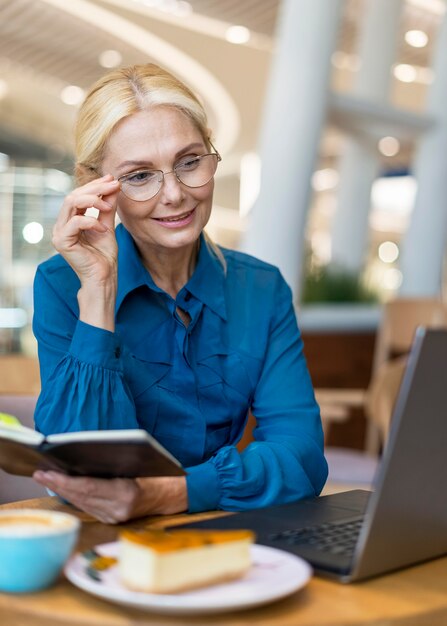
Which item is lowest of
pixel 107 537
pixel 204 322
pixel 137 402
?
pixel 107 537

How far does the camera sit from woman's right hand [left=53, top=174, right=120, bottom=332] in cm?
148

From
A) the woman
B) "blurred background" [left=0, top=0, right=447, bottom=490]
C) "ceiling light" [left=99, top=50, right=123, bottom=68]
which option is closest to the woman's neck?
the woman

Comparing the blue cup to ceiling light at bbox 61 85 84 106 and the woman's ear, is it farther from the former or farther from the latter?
ceiling light at bbox 61 85 84 106

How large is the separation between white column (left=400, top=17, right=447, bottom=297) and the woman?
15.1 feet

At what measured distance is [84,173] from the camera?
1.71 meters

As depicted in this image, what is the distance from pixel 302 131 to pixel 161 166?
10.7 ft

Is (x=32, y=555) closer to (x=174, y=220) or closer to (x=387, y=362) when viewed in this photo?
(x=174, y=220)

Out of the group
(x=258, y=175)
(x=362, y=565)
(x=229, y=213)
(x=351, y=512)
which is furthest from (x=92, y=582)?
(x=229, y=213)

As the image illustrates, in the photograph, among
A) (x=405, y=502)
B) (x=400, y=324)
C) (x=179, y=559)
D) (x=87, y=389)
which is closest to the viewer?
(x=179, y=559)

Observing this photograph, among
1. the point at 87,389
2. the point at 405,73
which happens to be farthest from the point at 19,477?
the point at 405,73

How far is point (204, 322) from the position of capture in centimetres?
169

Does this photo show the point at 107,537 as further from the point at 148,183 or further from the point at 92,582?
the point at 148,183

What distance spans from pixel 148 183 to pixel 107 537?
668 mm

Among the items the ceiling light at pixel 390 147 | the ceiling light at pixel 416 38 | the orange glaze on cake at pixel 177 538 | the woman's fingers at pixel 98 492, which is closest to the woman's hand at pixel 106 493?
the woman's fingers at pixel 98 492
